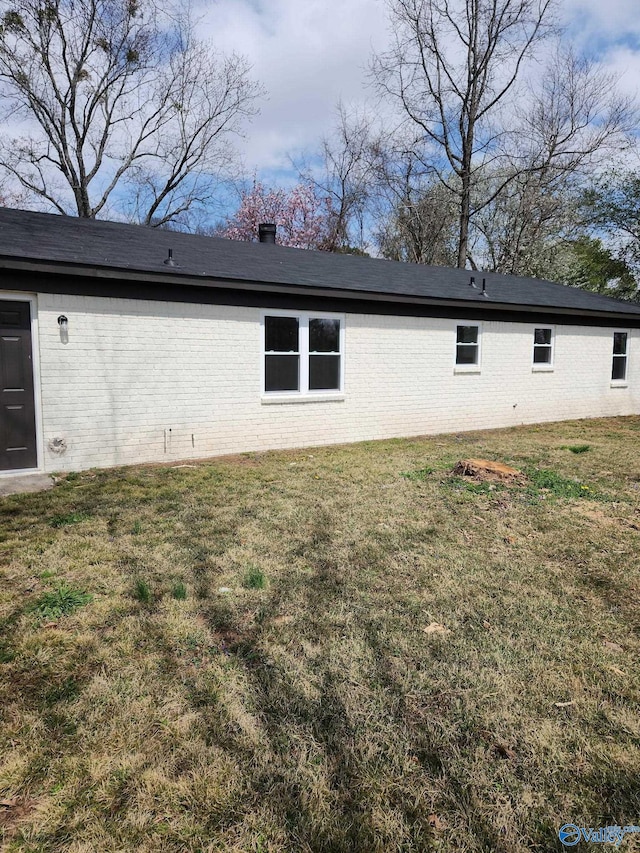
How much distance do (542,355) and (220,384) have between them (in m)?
8.50

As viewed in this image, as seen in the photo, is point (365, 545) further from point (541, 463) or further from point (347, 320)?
point (347, 320)

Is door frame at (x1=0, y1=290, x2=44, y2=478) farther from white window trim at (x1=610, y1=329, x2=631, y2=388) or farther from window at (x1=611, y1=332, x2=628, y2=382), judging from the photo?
window at (x1=611, y1=332, x2=628, y2=382)

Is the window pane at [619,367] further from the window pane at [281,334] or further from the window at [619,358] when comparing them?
the window pane at [281,334]

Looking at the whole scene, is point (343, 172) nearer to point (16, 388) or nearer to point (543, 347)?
point (543, 347)

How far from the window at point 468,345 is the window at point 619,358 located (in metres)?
5.24

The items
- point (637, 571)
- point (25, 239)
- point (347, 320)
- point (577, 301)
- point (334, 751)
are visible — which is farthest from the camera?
point (577, 301)

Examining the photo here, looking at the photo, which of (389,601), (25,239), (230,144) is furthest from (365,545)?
(230,144)

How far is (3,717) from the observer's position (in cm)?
224

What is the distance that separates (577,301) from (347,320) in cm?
765

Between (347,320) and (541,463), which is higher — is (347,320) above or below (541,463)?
above

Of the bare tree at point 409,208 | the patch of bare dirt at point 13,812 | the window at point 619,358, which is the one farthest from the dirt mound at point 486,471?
the bare tree at point 409,208

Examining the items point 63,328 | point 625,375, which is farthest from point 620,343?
point 63,328

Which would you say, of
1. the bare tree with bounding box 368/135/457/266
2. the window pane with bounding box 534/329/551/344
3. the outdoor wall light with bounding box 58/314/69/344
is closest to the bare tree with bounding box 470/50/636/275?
the bare tree with bounding box 368/135/457/266

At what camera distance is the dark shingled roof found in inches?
283
